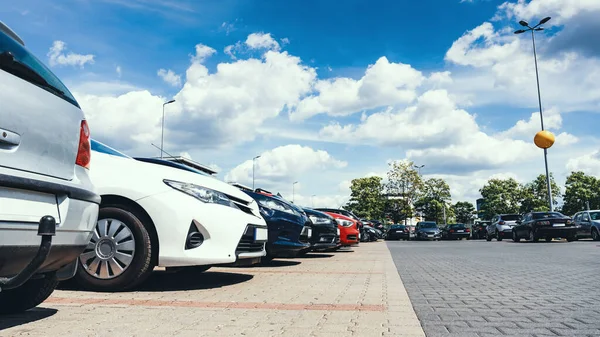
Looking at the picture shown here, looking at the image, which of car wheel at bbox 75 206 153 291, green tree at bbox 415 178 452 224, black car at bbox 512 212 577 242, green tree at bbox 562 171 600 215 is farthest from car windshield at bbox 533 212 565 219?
→ green tree at bbox 562 171 600 215

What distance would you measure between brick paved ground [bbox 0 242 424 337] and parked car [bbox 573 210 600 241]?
20443 millimetres

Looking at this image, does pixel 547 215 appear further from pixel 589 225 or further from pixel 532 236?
pixel 589 225

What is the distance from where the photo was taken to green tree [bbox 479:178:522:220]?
80.2 meters

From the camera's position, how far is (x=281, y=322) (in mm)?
3920

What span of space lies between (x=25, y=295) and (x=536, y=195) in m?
83.1

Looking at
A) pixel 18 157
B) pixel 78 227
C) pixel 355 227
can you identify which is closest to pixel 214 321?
pixel 78 227

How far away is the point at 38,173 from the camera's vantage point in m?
2.77

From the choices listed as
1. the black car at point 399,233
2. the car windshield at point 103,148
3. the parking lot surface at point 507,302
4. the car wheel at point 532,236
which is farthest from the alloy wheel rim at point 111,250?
the black car at point 399,233

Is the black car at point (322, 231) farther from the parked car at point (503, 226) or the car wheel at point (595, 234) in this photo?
the parked car at point (503, 226)

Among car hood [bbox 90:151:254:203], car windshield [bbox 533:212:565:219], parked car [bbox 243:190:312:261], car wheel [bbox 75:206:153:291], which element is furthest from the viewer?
car windshield [bbox 533:212:565:219]

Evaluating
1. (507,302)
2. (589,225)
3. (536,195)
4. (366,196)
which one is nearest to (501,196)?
(536,195)

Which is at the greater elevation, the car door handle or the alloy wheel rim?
the car door handle

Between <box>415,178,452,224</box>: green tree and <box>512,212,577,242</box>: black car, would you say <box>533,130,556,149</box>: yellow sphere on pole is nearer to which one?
<box>512,212,577,242</box>: black car

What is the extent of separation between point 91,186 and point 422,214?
73475mm
